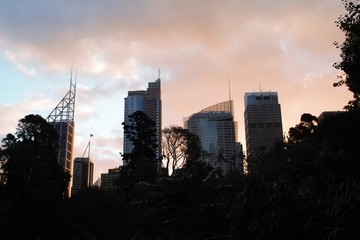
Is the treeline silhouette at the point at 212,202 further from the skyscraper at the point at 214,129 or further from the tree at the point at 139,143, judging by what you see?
the skyscraper at the point at 214,129

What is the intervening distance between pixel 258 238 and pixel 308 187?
2283 millimetres

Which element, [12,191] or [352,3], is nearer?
[352,3]

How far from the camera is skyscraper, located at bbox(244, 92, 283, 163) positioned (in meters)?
89.3

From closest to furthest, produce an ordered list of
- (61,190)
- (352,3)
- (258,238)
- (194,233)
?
(258,238) < (194,233) < (352,3) < (61,190)

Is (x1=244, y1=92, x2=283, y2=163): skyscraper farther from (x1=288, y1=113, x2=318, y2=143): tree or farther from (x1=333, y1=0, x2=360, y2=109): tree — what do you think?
(x1=333, y1=0, x2=360, y2=109): tree

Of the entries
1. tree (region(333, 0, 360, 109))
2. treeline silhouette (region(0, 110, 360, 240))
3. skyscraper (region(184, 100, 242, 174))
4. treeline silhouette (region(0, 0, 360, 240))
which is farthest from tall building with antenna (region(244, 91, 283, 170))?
tree (region(333, 0, 360, 109))

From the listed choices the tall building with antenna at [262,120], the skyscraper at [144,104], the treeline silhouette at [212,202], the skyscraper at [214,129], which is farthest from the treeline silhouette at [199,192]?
the skyscraper at [144,104]

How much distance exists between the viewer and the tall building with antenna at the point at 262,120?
89250mm

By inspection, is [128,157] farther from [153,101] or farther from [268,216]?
[153,101]

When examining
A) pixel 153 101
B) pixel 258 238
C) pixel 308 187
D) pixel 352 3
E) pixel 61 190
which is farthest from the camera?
pixel 153 101

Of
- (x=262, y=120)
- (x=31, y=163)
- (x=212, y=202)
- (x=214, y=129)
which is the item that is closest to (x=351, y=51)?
(x=212, y=202)

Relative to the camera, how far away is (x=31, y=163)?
35.9 m

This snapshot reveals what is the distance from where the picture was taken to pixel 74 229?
34.3 meters

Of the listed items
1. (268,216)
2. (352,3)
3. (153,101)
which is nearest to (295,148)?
(352,3)
